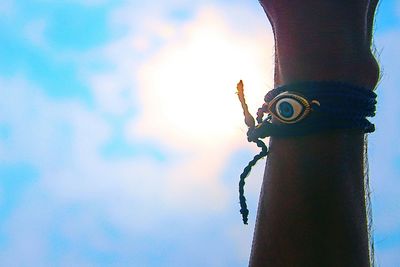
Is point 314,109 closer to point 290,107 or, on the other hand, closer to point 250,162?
point 290,107

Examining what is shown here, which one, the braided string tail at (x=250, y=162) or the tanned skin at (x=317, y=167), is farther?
the braided string tail at (x=250, y=162)

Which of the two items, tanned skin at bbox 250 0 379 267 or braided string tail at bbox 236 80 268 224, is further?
braided string tail at bbox 236 80 268 224

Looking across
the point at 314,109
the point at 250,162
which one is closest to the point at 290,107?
the point at 314,109

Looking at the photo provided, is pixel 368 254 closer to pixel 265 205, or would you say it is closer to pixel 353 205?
pixel 353 205
